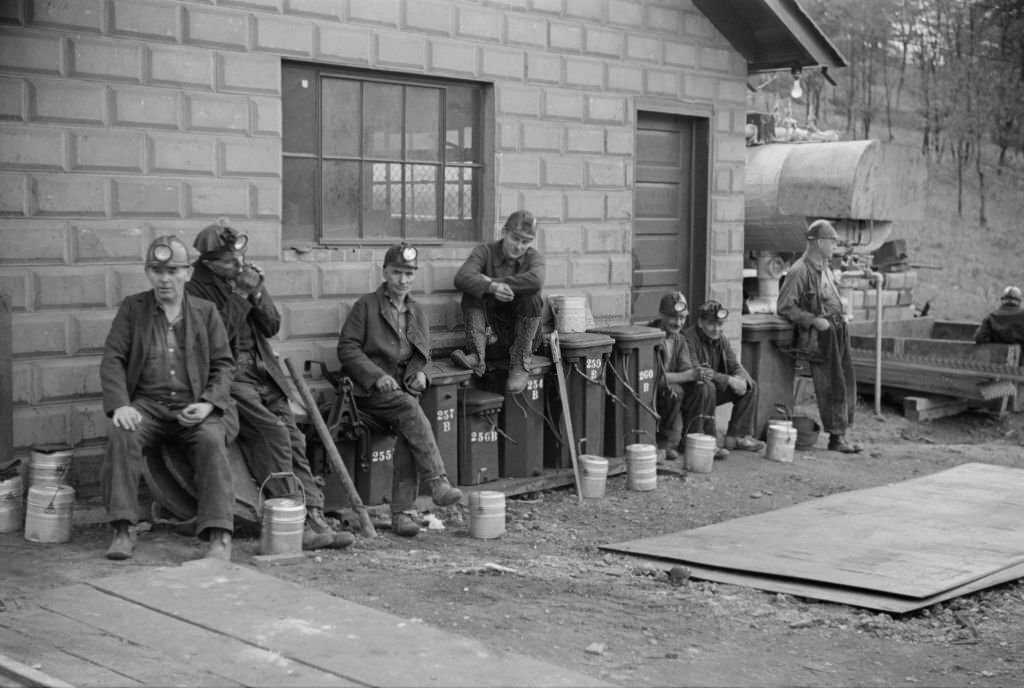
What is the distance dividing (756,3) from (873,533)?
5915 millimetres

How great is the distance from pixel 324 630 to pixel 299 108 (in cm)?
481

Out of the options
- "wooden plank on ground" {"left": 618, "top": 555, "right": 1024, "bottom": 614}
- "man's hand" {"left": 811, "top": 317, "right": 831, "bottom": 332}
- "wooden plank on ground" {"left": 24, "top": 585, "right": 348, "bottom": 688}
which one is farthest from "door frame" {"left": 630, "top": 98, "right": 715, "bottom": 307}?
"wooden plank on ground" {"left": 24, "top": 585, "right": 348, "bottom": 688}

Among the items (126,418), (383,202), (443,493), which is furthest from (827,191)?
(126,418)

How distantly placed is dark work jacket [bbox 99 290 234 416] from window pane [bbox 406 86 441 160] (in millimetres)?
3046

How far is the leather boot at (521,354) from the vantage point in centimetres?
1108

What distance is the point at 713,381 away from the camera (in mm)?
12891

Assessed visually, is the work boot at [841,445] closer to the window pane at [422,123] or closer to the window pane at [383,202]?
the window pane at [422,123]

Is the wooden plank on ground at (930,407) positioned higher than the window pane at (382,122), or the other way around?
the window pane at (382,122)

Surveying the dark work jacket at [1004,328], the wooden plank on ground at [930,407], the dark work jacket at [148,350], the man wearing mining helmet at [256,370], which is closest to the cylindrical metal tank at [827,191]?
the dark work jacket at [1004,328]

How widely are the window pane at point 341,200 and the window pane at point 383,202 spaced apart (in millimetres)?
119

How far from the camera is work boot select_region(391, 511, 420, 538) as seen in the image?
942cm

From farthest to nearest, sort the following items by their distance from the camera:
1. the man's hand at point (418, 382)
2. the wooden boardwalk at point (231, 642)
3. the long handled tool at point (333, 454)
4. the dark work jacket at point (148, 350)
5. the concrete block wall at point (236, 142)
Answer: the man's hand at point (418, 382) < the long handled tool at point (333, 454) < the concrete block wall at point (236, 142) < the dark work jacket at point (148, 350) < the wooden boardwalk at point (231, 642)

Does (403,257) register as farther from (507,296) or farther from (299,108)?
(299,108)

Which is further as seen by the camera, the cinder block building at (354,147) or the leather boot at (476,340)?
the leather boot at (476,340)
